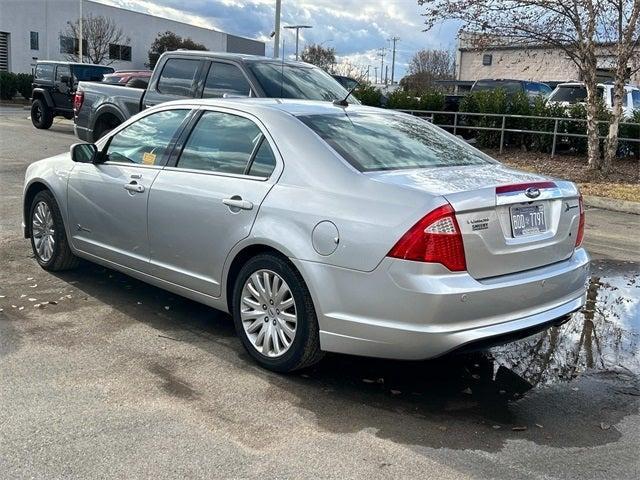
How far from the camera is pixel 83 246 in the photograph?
5.50 meters

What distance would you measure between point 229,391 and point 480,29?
11.7 meters

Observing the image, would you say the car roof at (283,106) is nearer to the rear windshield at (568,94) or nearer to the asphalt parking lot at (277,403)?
the asphalt parking lot at (277,403)

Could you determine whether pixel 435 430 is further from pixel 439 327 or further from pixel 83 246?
pixel 83 246

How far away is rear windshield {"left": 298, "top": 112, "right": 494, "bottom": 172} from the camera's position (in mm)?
4094

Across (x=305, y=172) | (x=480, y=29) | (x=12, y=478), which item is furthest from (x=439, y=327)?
(x=480, y=29)

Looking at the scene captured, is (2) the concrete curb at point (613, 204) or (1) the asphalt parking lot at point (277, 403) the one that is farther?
(2) the concrete curb at point (613, 204)

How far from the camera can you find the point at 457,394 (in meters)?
3.90

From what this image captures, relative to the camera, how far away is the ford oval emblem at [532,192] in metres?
3.77

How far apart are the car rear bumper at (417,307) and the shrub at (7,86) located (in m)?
38.4

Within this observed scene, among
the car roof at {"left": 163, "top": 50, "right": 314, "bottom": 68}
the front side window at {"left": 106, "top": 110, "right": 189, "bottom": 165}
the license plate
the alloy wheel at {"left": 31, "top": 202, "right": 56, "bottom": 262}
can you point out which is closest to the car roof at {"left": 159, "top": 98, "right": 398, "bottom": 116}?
the front side window at {"left": 106, "top": 110, "right": 189, "bottom": 165}

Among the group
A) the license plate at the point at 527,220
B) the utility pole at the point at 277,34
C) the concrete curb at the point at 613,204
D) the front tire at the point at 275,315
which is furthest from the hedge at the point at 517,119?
the front tire at the point at 275,315

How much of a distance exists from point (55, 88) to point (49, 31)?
36.9 meters

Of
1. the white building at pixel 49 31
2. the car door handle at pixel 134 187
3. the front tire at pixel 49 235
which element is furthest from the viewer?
the white building at pixel 49 31

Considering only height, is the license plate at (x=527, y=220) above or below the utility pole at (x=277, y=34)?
below
